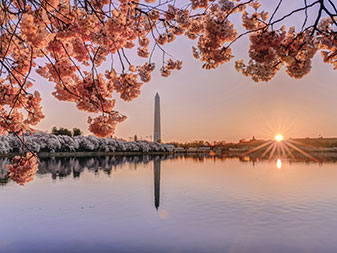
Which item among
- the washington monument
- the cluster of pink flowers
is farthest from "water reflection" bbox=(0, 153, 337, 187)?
the washington monument

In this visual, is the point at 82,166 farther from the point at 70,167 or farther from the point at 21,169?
the point at 21,169

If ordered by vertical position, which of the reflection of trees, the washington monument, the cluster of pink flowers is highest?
the washington monument

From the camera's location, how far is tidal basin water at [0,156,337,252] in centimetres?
1250

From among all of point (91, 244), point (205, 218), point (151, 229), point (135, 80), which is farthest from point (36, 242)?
point (135, 80)

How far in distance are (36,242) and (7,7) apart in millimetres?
10832

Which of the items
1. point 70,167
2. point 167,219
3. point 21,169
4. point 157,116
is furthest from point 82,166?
point 157,116

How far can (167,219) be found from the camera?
1680 cm

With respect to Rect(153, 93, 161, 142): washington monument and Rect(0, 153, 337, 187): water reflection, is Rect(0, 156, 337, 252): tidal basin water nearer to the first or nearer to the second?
Rect(0, 153, 337, 187): water reflection

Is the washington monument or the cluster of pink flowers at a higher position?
the washington monument

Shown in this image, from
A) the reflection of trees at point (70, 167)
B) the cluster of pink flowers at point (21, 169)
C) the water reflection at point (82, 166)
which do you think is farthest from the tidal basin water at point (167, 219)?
the cluster of pink flowers at point (21, 169)

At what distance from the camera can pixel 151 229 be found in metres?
15.0

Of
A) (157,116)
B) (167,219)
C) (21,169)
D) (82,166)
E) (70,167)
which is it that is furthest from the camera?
(157,116)

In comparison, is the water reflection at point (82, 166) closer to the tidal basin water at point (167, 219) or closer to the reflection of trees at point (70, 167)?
the reflection of trees at point (70, 167)

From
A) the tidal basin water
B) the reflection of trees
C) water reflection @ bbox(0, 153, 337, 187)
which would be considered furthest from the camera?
the reflection of trees
